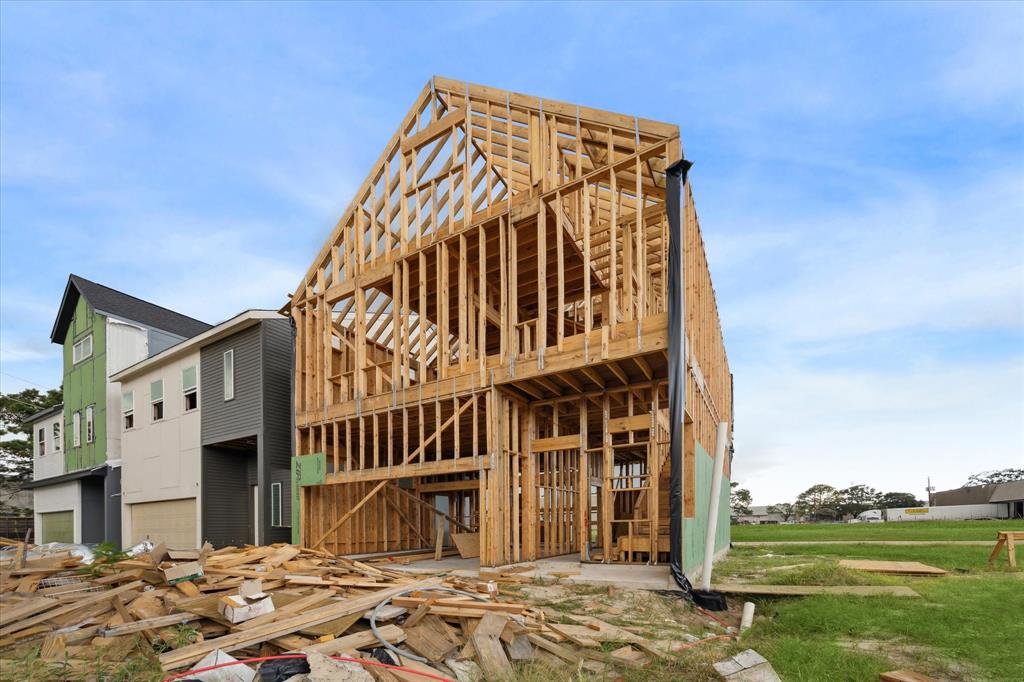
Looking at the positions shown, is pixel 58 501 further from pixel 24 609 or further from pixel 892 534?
pixel 892 534

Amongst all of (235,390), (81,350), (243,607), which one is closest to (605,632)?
(243,607)

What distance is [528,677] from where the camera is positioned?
6.55 metres

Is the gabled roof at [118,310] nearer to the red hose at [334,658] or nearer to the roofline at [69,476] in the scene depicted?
the roofline at [69,476]

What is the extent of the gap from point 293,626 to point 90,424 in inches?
1110

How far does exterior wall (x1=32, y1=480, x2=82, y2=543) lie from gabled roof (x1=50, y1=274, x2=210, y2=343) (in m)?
7.77

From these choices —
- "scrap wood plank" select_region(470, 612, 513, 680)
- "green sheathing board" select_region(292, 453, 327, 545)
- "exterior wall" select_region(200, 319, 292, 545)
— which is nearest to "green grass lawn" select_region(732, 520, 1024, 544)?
"green sheathing board" select_region(292, 453, 327, 545)

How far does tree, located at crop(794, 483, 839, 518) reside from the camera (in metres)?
76.8

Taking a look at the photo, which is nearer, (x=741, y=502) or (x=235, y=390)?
(x=235, y=390)

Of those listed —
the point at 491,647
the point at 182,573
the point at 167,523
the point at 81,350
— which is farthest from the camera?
the point at 81,350

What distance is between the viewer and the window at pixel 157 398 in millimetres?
25794

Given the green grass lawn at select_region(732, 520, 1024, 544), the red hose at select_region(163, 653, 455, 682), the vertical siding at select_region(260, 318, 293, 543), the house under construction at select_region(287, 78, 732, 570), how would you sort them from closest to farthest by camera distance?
the red hose at select_region(163, 653, 455, 682) → the house under construction at select_region(287, 78, 732, 570) → the vertical siding at select_region(260, 318, 293, 543) → the green grass lawn at select_region(732, 520, 1024, 544)

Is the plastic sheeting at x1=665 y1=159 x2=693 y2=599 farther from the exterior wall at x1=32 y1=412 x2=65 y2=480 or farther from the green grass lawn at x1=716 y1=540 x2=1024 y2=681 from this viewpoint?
the exterior wall at x1=32 y1=412 x2=65 y2=480

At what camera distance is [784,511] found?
76.9 m

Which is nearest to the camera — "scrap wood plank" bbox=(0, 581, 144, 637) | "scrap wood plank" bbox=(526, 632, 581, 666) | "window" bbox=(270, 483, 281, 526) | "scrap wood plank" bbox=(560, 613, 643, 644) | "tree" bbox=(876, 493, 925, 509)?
"scrap wood plank" bbox=(526, 632, 581, 666)
